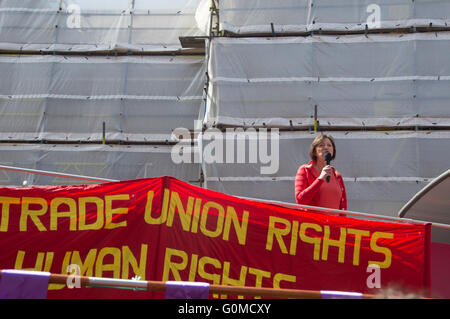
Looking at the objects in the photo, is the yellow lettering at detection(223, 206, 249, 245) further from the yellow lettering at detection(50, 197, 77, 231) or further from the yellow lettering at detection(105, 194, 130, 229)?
the yellow lettering at detection(50, 197, 77, 231)

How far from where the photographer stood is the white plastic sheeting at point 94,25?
35.8 feet

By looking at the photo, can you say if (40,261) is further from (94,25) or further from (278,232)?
(94,25)

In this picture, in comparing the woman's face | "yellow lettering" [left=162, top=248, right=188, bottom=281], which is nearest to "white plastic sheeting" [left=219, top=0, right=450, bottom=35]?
the woman's face

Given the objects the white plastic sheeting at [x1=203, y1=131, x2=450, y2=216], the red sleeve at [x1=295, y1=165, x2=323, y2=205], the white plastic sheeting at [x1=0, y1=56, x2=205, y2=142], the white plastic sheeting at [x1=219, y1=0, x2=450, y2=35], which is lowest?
the red sleeve at [x1=295, y1=165, x2=323, y2=205]

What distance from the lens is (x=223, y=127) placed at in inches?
379

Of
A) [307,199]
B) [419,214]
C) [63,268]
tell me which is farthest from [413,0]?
[63,268]

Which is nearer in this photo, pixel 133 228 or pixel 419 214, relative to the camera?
pixel 133 228

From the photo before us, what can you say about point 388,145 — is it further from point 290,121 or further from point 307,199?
point 307,199

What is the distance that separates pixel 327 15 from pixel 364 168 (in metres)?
3.25

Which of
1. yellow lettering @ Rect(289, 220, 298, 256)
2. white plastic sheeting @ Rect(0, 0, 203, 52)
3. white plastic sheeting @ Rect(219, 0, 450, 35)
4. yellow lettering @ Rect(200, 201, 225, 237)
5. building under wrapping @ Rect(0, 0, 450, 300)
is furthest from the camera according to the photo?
white plastic sheeting @ Rect(0, 0, 203, 52)

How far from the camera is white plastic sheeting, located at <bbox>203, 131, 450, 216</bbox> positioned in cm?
904

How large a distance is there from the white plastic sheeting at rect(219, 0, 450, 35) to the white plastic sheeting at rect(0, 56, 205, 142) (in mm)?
1380

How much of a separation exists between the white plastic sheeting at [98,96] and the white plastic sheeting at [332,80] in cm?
111

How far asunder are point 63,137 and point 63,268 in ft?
22.9
